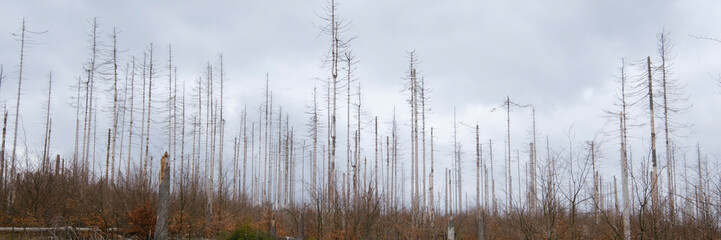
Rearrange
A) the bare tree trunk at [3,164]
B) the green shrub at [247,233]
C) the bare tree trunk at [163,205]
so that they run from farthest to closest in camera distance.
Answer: the bare tree trunk at [3,164] < the green shrub at [247,233] < the bare tree trunk at [163,205]

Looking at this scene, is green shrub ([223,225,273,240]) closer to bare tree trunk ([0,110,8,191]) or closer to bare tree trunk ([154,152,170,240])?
bare tree trunk ([154,152,170,240])

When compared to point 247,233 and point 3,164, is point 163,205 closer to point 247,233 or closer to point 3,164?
point 247,233

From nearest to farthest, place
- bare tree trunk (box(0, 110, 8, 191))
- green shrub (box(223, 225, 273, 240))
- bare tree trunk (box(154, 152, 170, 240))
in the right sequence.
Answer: bare tree trunk (box(154, 152, 170, 240)), green shrub (box(223, 225, 273, 240)), bare tree trunk (box(0, 110, 8, 191))

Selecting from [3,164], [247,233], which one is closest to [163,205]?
[247,233]

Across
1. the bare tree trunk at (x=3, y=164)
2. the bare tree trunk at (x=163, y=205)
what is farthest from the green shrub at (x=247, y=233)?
the bare tree trunk at (x=3, y=164)

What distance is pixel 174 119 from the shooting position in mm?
25984

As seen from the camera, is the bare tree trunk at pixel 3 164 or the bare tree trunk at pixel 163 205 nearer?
the bare tree trunk at pixel 163 205

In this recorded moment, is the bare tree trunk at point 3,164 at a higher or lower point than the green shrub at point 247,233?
higher

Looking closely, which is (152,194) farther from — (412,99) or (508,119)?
(508,119)

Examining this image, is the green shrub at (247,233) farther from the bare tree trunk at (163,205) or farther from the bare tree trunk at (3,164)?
the bare tree trunk at (3,164)

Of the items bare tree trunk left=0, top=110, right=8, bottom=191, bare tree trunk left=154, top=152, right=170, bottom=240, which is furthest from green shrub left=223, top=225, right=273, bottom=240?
bare tree trunk left=0, top=110, right=8, bottom=191

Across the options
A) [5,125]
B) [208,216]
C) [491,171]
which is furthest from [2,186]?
[491,171]

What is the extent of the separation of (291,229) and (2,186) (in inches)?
390

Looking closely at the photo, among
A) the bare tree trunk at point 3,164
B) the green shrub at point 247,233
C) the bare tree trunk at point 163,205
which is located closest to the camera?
the bare tree trunk at point 163,205
